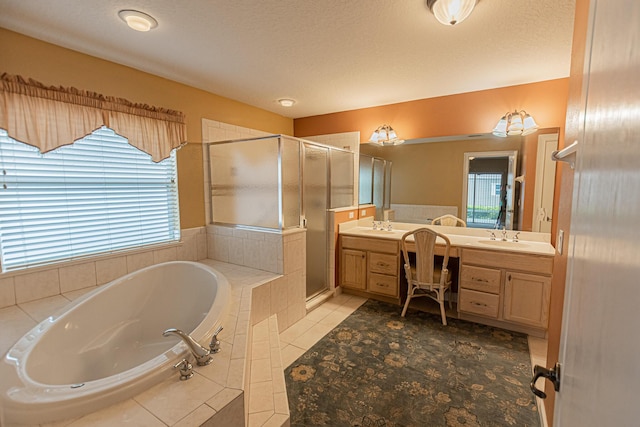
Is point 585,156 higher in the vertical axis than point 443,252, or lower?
higher

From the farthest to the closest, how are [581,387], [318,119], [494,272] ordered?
[318,119] → [494,272] → [581,387]

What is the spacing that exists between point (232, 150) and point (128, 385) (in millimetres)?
2288

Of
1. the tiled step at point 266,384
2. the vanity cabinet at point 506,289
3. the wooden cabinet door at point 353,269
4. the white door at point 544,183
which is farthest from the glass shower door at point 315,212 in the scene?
the white door at point 544,183

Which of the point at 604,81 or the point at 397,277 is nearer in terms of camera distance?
the point at 604,81

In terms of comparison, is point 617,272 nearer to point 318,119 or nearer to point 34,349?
point 34,349

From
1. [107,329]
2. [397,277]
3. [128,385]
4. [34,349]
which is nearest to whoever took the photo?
[128,385]

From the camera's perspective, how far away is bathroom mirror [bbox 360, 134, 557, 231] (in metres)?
2.84

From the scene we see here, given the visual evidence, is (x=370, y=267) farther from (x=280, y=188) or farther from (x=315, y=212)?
(x=280, y=188)

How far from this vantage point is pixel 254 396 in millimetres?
1582

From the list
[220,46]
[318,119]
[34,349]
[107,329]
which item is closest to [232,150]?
[220,46]

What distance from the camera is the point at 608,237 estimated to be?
419 millimetres

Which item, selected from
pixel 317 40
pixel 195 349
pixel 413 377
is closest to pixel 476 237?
pixel 413 377

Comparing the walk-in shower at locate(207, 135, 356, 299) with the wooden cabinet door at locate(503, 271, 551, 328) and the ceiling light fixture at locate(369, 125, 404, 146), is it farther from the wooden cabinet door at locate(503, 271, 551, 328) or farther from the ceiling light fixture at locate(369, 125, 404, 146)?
the wooden cabinet door at locate(503, 271, 551, 328)

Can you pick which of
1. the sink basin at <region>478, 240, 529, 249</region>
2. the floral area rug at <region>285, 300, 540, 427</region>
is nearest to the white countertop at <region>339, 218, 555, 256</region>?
the sink basin at <region>478, 240, 529, 249</region>
